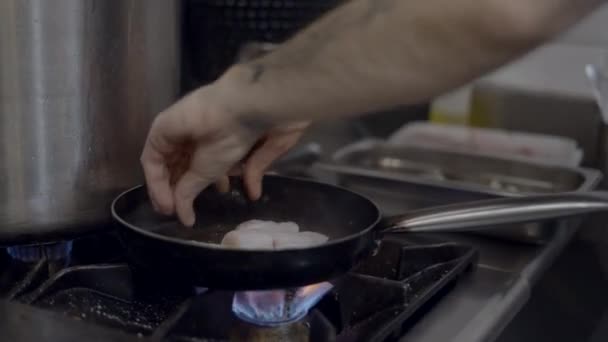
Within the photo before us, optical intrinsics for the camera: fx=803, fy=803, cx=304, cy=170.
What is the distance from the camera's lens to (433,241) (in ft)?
2.64

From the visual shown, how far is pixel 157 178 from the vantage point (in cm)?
66

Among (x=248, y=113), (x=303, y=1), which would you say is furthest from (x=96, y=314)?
(x=303, y=1)

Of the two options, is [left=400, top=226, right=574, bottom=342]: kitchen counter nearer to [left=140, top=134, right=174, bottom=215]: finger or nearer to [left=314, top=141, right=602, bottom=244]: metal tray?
[left=314, top=141, right=602, bottom=244]: metal tray

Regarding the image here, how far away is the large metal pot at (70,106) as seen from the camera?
24.7 inches

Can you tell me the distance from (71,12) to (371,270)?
1.16ft

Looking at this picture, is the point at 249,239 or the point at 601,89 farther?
the point at 601,89

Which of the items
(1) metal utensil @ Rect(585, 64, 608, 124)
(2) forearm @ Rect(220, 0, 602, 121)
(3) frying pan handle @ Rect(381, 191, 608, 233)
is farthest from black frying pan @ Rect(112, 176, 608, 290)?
(1) metal utensil @ Rect(585, 64, 608, 124)

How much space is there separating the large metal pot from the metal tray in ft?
1.14

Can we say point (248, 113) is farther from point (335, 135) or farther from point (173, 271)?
point (335, 135)

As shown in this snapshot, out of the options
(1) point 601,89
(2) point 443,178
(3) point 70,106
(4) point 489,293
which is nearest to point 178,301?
(3) point 70,106

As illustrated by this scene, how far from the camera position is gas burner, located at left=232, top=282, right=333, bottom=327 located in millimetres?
636

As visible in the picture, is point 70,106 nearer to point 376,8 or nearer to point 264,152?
point 264,152

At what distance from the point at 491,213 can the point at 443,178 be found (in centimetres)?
39

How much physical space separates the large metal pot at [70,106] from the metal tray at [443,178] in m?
0.35
